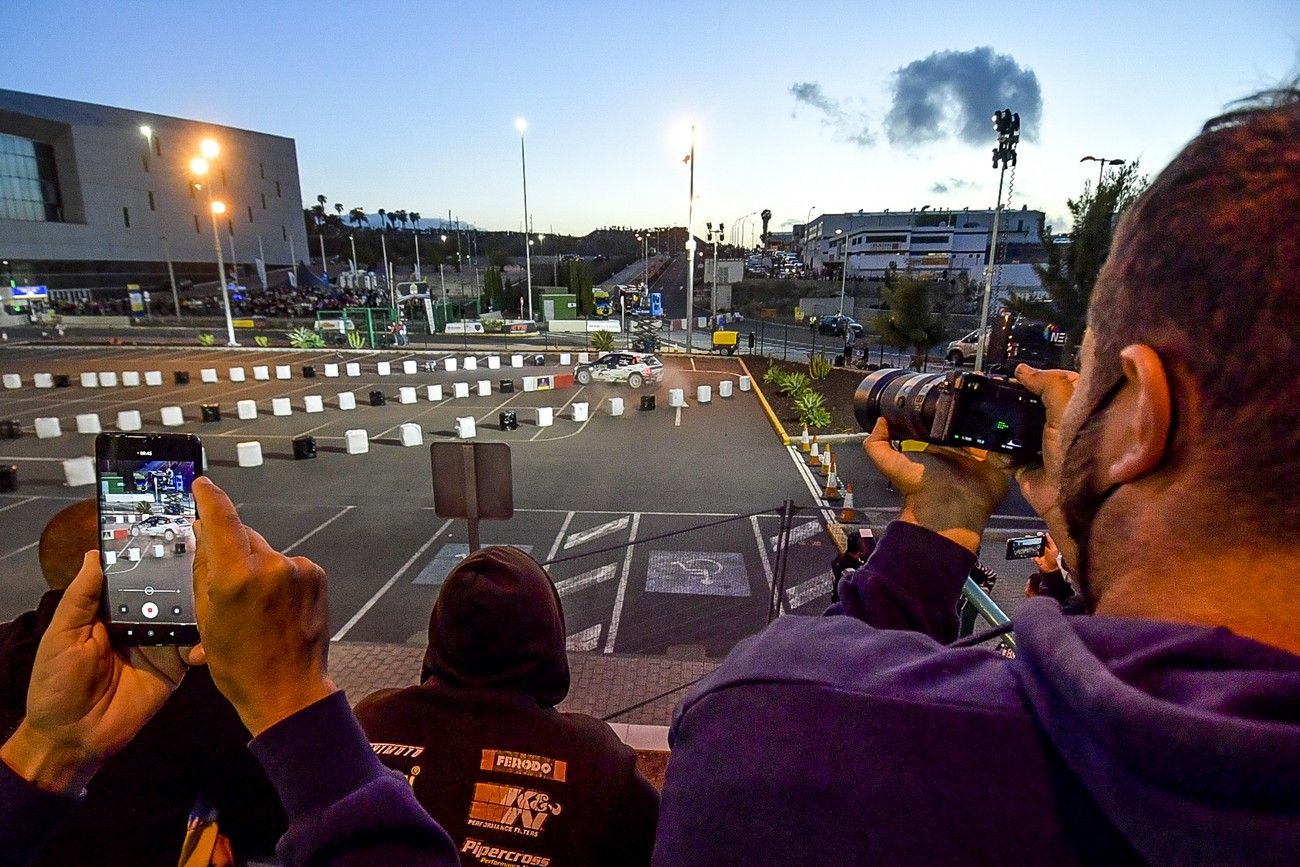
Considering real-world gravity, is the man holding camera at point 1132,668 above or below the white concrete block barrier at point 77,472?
above

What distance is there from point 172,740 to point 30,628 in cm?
57

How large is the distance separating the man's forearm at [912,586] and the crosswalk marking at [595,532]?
363 inches

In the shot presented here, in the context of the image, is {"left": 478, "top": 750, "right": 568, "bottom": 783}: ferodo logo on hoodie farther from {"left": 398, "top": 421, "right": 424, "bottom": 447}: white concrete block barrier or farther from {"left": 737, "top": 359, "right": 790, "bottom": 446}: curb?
{"left": 737, "top": 359, "right": 790, "bottom": 446}: curb

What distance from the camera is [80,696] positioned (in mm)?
1570

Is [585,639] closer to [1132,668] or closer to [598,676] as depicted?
[598,676]

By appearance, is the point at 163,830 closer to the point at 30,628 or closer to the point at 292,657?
the point at 30,628

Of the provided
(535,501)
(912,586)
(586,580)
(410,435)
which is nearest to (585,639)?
(586,580)

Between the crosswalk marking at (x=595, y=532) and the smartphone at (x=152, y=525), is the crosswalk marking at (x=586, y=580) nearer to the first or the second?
the crosswalk marking at (x=595, y=532)

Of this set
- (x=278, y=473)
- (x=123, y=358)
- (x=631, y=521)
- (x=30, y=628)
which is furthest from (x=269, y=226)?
(x=30, y=628)

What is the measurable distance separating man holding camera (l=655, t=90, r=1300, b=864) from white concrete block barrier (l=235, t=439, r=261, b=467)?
54.8ft

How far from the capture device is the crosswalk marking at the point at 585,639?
25.6ft

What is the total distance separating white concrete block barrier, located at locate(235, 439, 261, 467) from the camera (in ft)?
49.1

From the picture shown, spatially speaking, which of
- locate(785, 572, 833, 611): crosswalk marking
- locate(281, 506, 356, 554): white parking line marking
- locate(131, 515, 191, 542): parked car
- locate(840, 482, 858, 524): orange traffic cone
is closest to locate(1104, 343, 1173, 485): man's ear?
locate(131, 515, 191, 542): parked car

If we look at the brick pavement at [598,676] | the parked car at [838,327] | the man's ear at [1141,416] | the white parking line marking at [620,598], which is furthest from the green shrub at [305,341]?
the man's ear at [1141,416]
